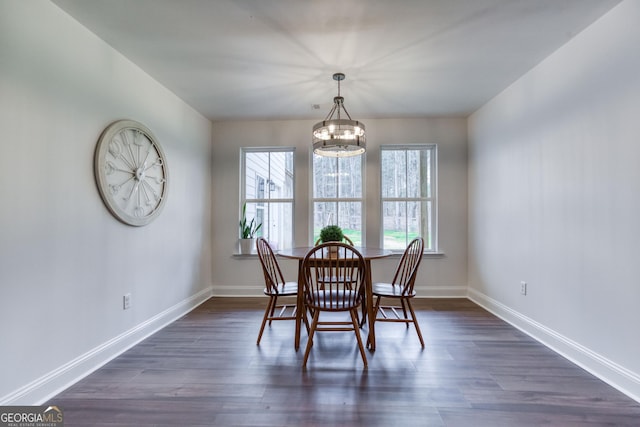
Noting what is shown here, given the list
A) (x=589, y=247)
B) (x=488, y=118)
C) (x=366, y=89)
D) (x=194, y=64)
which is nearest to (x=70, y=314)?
(x=194, y=64)

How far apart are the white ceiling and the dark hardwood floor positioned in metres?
2.38

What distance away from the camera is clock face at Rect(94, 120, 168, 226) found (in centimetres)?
214

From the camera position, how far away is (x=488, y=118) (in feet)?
11.1

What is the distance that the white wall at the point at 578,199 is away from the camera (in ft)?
5.83

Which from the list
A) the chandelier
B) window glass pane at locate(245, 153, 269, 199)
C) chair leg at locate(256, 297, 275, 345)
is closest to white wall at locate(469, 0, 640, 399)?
the chandelier

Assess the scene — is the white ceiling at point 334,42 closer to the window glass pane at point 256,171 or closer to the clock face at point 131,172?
the clock face at point 131,172

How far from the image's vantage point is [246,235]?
3.88m

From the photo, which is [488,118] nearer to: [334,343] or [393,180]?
[393,180]

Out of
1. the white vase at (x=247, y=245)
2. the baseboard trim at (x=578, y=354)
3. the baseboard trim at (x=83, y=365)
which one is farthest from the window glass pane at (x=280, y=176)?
the baseboard trim at (x=578, y=354)

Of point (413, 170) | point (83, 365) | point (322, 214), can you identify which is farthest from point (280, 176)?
point (83, 365)

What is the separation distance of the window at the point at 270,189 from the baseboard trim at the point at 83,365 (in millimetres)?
1558

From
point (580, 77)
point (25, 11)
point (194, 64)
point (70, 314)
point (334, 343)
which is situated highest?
point (194, 64)

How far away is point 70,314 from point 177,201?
4.92 feet

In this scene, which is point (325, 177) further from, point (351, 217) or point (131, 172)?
point (131, 172)
